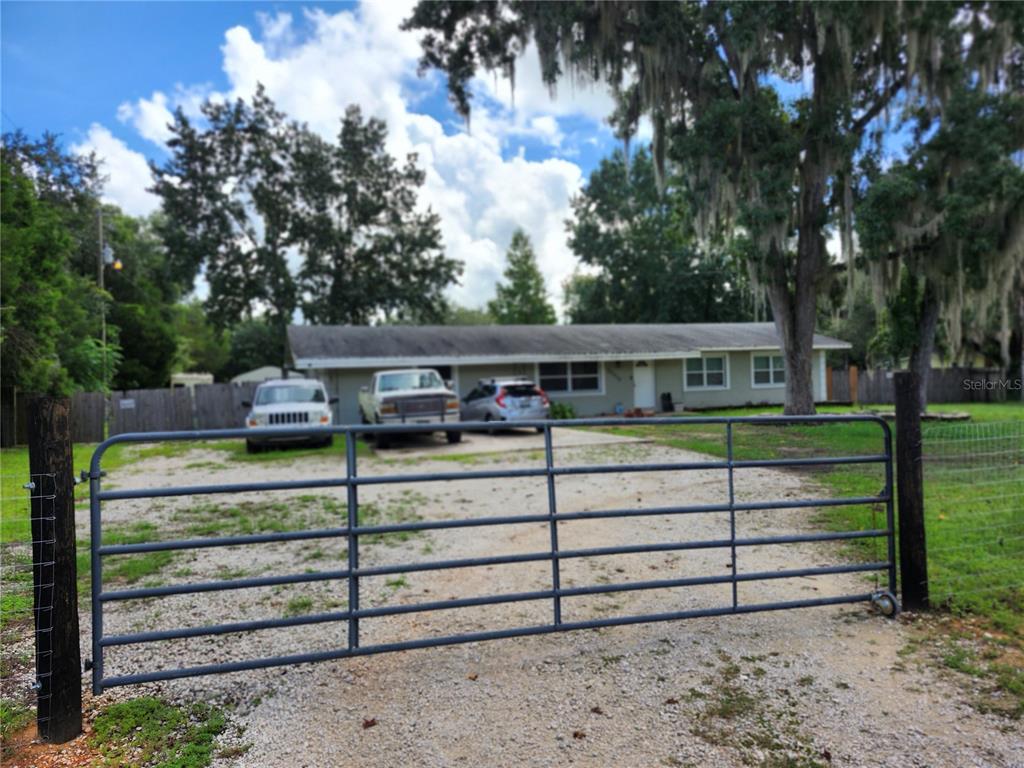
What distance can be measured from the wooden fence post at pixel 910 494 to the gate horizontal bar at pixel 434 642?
0.29m

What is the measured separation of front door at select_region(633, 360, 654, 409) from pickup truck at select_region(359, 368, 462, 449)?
10056mm

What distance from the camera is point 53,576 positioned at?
8.70ft

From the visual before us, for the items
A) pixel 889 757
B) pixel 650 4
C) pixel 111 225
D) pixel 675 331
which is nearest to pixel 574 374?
pixel 675 331

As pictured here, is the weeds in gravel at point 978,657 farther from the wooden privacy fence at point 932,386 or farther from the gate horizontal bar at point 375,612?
the wooden privacy fence at point 932,386

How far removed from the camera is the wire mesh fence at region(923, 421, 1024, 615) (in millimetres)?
4133

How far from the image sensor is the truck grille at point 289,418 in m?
13.4

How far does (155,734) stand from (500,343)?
20.0 meters

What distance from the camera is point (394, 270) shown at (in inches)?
1324

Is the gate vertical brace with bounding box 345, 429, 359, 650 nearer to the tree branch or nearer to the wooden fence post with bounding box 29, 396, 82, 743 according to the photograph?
the wooden fence post with bounding box 29, 396, 82, 743

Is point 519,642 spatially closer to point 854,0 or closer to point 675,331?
point 854,0

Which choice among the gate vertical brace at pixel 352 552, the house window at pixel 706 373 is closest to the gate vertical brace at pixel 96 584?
the gate vertical brace at pixel 352 552

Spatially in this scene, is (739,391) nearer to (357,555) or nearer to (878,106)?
(878,106)

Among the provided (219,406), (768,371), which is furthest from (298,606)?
(768,371)

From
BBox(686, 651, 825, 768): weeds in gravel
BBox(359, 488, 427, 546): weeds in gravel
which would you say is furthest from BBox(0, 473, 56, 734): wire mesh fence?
BBox(686, 651, 825, 768): weeds in gravel
